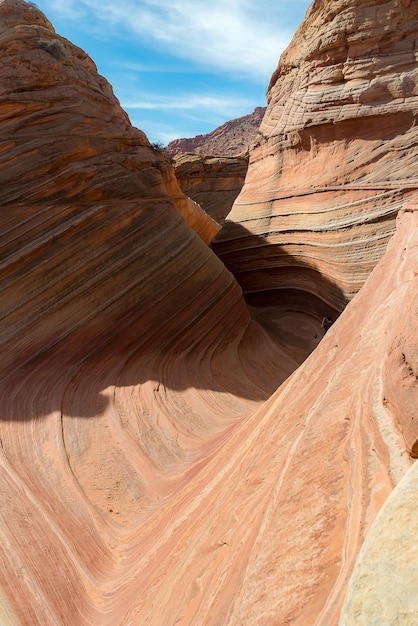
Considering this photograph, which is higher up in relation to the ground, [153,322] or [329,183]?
[329,183]

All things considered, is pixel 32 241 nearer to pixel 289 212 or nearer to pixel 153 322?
pixel 153 322

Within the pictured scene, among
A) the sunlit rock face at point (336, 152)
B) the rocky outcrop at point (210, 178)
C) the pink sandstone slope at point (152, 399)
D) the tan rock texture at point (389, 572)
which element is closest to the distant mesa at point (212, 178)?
the rocky outcrop at point (210, 178)

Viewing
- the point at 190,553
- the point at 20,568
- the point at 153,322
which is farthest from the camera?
the point at 153,322

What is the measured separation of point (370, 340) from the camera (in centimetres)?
356

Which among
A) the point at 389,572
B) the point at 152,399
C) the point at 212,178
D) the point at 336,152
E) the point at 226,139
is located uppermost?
the point at 226,139

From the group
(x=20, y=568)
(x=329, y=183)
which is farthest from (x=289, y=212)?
Result: (x=20, y=568)

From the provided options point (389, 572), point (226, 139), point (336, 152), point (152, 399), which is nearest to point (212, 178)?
point (336, 152)

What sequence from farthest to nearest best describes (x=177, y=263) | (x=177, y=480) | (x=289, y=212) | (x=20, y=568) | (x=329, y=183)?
(x=289, y=212) < (x=329, y=183) < (x=177, y=263) < (x=177, y=480) < (x=20, y=568)

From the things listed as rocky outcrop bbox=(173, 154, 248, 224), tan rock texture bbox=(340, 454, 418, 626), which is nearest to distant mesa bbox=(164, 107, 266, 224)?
rocky outcrop bbox=(173, 154, 248, 224)

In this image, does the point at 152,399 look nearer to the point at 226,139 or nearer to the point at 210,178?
the point at 210,178

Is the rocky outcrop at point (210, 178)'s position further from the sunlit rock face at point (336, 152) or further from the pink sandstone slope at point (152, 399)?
the pink sandstone slope at point (152, 399)

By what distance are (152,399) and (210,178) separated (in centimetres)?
1793

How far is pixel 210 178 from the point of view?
23312 millimetres

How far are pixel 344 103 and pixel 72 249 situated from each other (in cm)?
570
